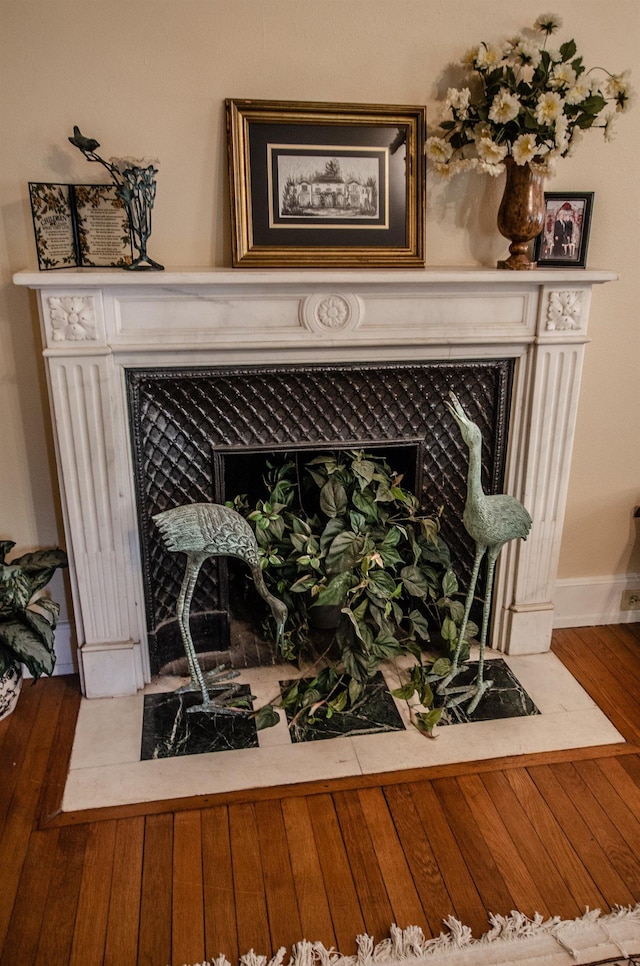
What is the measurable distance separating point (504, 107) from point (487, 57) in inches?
6.9

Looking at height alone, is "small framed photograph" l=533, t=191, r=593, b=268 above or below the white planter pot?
above

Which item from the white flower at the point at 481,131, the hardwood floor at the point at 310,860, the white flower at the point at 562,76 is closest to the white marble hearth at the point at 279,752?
the hardwood floor at the point at 310,860

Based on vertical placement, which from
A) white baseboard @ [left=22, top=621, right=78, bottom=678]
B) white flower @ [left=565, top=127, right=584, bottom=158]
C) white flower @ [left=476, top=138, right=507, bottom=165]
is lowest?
white baseboard @ [left=22, top=621, right=78, bottom=678]

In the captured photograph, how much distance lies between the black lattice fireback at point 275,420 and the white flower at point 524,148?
24.5 inches

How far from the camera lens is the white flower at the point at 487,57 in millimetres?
2172

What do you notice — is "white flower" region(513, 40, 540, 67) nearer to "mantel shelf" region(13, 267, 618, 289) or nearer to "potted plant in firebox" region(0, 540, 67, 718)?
"mantel shelf" region(13, 267, 618, 289)

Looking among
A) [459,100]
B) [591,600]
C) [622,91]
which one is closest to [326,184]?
[459,100]

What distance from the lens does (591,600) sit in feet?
9.73

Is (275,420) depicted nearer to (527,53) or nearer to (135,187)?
(135,187)

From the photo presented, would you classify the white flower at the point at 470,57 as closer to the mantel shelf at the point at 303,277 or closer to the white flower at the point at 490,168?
the white flower at the point at 490,168

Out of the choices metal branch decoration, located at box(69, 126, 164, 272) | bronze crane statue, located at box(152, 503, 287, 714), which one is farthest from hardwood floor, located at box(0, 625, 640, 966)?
metal branch decoration, located at box(69, 126, 164, 272)

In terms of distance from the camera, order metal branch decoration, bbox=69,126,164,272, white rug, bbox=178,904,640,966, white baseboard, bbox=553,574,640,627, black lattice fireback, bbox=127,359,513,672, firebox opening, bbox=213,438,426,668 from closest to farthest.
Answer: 1. white rug, bbox=178,904,640,966
2. metal branch decoration, bbox=69,126,164,272
3. black lattice fireback, bbox=127,359,513,672
4. firebox opening, bbox=213,438,426,668
5. white baseboard, bbox=553,574,640,627

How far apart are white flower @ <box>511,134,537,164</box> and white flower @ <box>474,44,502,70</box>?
237 mm

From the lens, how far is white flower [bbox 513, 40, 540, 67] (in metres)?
2.15
